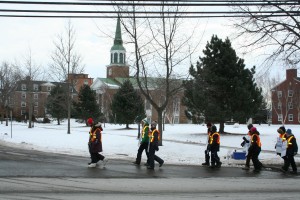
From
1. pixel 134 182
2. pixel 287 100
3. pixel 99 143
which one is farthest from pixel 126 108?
pixel 134 182

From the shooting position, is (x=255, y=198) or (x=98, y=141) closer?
(x=255, y=198)

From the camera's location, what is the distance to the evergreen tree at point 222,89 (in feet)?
106

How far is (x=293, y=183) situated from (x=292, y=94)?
65553 mm

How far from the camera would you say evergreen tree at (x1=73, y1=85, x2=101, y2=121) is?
60.2 m

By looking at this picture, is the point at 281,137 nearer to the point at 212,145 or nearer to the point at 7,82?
the point at 212,145

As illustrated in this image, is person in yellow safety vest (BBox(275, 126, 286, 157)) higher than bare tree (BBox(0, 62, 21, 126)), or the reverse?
bare tree (BBox(0, 62, 21, 126))

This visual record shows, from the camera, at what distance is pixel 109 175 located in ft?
41.6

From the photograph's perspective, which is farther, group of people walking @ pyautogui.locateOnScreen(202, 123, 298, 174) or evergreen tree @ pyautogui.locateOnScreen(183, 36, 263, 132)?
evergreen tree @ pyautogui.locateOnScreen(183, 36, 263, 132)

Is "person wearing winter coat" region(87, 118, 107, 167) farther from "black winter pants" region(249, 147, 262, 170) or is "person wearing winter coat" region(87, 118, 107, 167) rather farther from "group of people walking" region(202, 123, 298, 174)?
"black winter pants" region(249, 147, 262, 170)

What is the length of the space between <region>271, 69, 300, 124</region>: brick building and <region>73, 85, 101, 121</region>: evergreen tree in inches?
1320

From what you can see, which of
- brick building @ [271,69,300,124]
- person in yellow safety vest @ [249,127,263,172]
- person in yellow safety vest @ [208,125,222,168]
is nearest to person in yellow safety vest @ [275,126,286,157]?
person in yellow safety vest @ [249,127,263,172]

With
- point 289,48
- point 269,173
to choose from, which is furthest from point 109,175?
point 289,48

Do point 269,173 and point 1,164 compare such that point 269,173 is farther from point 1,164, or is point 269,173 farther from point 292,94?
point 292,94

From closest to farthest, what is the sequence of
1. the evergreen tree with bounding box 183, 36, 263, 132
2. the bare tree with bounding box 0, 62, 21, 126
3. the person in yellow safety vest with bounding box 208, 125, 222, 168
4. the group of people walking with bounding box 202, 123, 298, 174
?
the group of people walking with bounding box 202, 123, 298, 174 < the person in yellow safety vest with bounding box 208, 125, 222, 168 < the evergreen tree with bounding box 183, 36, 263, 132 < the bare tree with bounding box 0, 62, 21, 126
